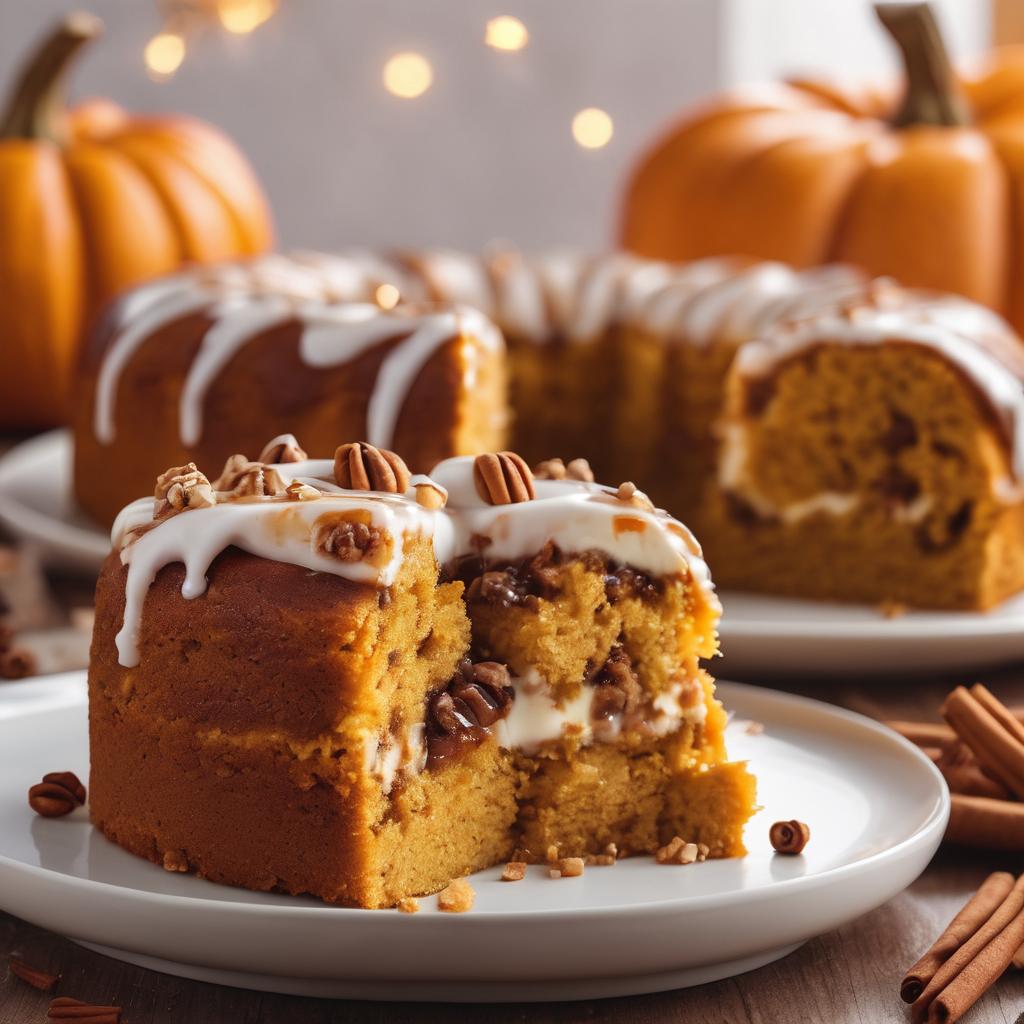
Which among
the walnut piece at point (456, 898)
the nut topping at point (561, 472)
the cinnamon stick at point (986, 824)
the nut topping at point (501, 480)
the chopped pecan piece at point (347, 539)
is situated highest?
the chopped pecan piece at point (347, 539)

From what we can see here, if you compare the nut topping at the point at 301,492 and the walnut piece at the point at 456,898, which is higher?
the nut topping at the point at 301,492

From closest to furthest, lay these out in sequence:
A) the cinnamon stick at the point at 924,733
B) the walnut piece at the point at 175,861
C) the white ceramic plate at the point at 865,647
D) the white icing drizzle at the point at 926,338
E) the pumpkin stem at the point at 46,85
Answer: the walnut piece at the point at 175,861 → the cinnamon stick at the point at 924,733 → the white ceramic plate at the point at 865,647 → the white icing drizzle at the point at 926,338 → the pumpkin stem at the point at 46,85

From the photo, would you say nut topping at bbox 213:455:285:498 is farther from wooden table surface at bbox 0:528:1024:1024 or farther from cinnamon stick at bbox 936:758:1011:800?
cinnamon stick at bbox 936:758:1011:800

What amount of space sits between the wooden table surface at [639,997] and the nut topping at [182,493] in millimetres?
476

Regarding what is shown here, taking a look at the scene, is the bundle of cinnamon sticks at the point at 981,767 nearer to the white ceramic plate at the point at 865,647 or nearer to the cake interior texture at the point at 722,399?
the white ceramic plate at the point at 865,647

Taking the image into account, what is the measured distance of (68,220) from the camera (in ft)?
14.5

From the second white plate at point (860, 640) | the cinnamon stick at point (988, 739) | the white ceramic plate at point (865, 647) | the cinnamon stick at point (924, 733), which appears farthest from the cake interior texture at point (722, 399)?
the cinnamon stick at point (988, 739)

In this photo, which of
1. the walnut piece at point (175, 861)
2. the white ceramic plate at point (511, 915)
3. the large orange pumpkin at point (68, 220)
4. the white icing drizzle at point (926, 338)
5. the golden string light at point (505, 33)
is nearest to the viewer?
the white ceramic plate at point (511, 915)

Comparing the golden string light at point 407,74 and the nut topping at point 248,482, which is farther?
the golden string light at point 407,74

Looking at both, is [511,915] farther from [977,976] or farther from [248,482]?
[248,482]

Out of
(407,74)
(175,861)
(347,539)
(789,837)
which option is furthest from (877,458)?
(407,74)

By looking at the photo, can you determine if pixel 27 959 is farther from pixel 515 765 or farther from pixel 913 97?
pixel 913 97

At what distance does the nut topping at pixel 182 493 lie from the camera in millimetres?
1782

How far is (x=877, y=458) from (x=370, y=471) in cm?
149
